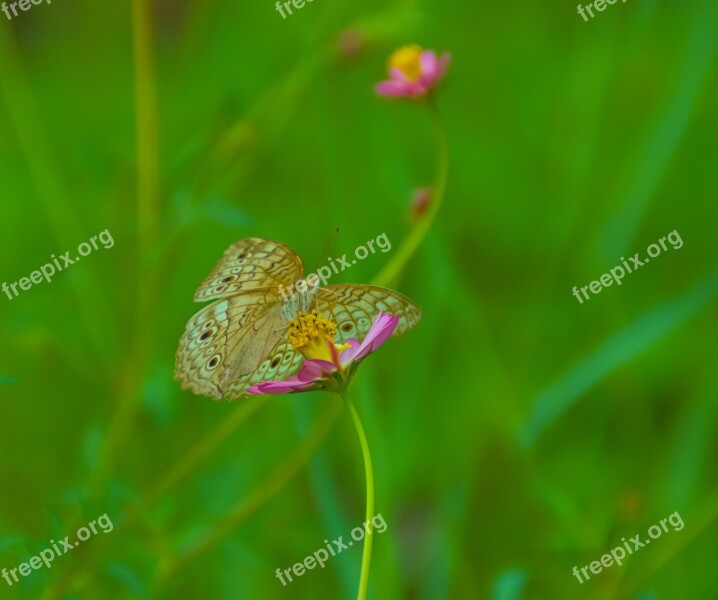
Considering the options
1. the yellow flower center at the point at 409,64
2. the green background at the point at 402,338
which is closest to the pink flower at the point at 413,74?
the yellow flower center at the point at 409,64

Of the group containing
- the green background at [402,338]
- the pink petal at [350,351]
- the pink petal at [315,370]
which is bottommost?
the green background at [402,338]

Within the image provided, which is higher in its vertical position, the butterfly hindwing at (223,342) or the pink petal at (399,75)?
the pink petal at (399,75)

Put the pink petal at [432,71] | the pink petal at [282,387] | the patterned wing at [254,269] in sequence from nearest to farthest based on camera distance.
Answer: the pink petal at [282,387], the patterned wing at [254,269], the pink petal at [432,71]

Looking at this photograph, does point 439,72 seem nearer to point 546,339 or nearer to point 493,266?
point 546,339

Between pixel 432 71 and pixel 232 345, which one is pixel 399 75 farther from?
pixel 232 345

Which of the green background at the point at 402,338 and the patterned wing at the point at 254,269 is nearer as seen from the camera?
the patterned wing at the point at 254,269

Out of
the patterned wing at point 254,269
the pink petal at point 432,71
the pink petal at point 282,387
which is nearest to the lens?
the pink petal at point 282,387

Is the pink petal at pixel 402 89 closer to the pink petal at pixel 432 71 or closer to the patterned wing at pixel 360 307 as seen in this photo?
the pink petal at pixel 432 71
